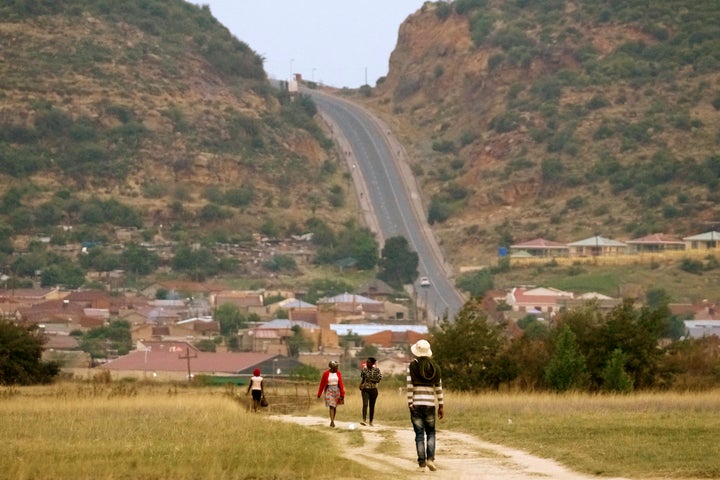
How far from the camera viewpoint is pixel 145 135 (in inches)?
4700

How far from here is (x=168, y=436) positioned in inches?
952

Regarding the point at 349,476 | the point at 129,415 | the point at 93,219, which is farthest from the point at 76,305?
the point at 349,476

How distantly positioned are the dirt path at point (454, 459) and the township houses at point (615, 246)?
237 feet

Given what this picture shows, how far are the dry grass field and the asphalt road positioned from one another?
185 feet

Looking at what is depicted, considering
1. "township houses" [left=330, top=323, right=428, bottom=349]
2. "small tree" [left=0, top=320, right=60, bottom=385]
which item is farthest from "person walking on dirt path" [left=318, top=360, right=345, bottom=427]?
"township houses" [left=330, top=323, right=428, bottom=349]

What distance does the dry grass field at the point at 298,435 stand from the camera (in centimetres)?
2042

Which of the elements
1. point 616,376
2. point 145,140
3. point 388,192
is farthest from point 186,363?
point 388,192

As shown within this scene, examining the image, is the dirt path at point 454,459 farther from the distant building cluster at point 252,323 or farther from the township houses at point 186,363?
the distant building cluster at point 252,323

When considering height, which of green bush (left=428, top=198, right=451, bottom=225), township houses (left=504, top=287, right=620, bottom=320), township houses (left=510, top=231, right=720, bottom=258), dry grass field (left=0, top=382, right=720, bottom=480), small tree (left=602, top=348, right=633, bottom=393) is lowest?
dry grass field (left=0, top=382, right=720, bottom=480)

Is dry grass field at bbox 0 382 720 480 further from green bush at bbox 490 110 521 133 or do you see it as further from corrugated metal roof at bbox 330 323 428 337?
green bush at bbox 490 110 521 133

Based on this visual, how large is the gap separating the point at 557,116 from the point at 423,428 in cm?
10543

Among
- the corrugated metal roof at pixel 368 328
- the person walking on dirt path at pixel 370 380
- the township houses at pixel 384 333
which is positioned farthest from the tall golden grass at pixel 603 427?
the corrugated metal roof at pixel 368 328

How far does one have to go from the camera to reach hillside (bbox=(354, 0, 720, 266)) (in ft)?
356

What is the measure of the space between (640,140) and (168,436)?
315 ft
